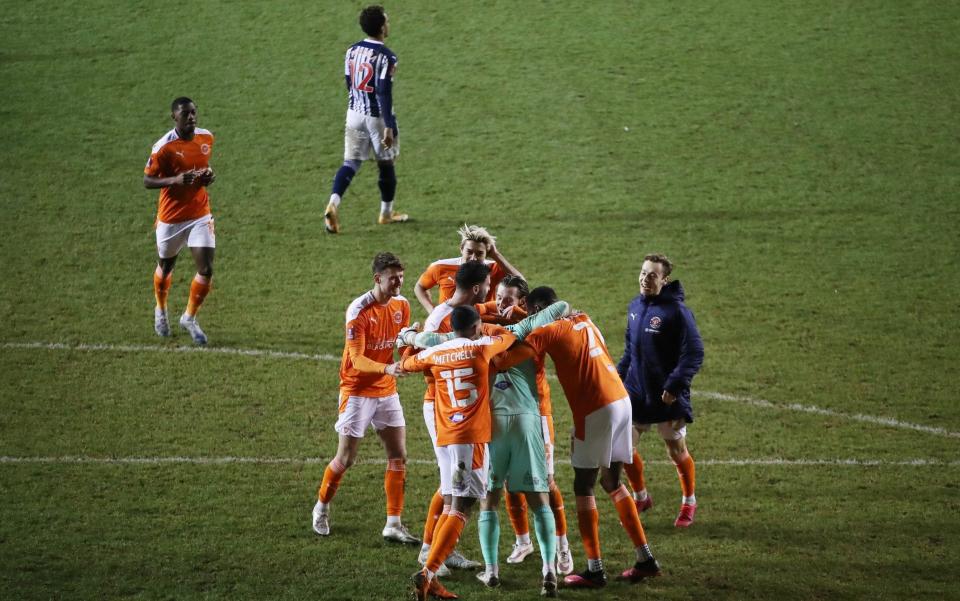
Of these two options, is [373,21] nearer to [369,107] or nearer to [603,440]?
[369,107]

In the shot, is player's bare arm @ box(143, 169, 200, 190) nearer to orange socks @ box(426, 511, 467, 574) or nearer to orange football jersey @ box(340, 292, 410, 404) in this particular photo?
orange football jersey @ box(340, 292, 410, 404)

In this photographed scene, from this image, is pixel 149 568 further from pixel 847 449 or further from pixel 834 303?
pixel 834 303

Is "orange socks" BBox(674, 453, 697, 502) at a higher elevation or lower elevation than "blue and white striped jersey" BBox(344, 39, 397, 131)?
lower

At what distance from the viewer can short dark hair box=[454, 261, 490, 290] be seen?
7371 mm

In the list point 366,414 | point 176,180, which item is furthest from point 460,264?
point 176,180

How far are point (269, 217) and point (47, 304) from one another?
10.2 feet

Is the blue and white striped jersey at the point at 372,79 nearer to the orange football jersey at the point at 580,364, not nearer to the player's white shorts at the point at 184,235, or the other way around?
the player's white shorts at the point at 184,235

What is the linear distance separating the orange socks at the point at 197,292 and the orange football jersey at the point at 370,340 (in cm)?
361

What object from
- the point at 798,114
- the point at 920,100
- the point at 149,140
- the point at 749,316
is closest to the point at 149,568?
the point at 749,316

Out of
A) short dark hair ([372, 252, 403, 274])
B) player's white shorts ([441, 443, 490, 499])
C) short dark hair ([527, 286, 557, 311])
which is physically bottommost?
player's white shorts ([441, 443, 490, 499])

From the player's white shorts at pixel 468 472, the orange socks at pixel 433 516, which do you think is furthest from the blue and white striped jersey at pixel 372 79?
the player's white shorts at pixel 468 472

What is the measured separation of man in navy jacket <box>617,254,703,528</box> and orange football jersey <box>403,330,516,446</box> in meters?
1.62

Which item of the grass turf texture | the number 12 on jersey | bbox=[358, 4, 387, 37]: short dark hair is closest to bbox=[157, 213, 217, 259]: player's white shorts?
the grass turf texture

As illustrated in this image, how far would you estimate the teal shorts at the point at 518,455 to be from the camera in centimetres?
707
